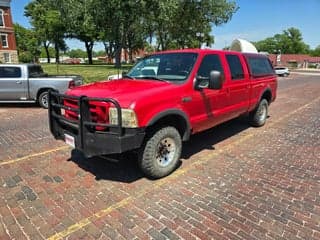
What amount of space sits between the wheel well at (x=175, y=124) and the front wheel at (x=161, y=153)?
10cm

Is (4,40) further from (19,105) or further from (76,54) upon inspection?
(76,54)

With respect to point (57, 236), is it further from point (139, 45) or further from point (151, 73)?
point (139, 45)

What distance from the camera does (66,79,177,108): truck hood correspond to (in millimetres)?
3746

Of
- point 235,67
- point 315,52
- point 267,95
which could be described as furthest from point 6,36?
point 315,52

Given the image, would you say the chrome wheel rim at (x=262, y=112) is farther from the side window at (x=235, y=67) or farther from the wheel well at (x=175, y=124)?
the wheel well at (x=175, y=124)

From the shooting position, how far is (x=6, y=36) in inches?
1858

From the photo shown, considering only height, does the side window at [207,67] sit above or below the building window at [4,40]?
below

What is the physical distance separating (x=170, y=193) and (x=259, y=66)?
4615 mm

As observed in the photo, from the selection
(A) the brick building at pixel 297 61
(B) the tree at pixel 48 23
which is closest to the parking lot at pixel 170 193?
(B) the tree at pixel 48 23

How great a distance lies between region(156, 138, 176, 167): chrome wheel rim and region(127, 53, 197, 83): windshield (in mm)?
998

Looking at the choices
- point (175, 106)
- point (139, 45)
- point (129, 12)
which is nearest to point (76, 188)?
point (175, 106)

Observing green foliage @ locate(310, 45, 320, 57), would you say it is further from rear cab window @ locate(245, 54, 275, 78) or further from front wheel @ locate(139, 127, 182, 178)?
front wheel @ locate(139, 127, 182, 178)

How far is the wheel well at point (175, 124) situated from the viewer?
4.16 meters

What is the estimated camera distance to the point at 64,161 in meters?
5.01
